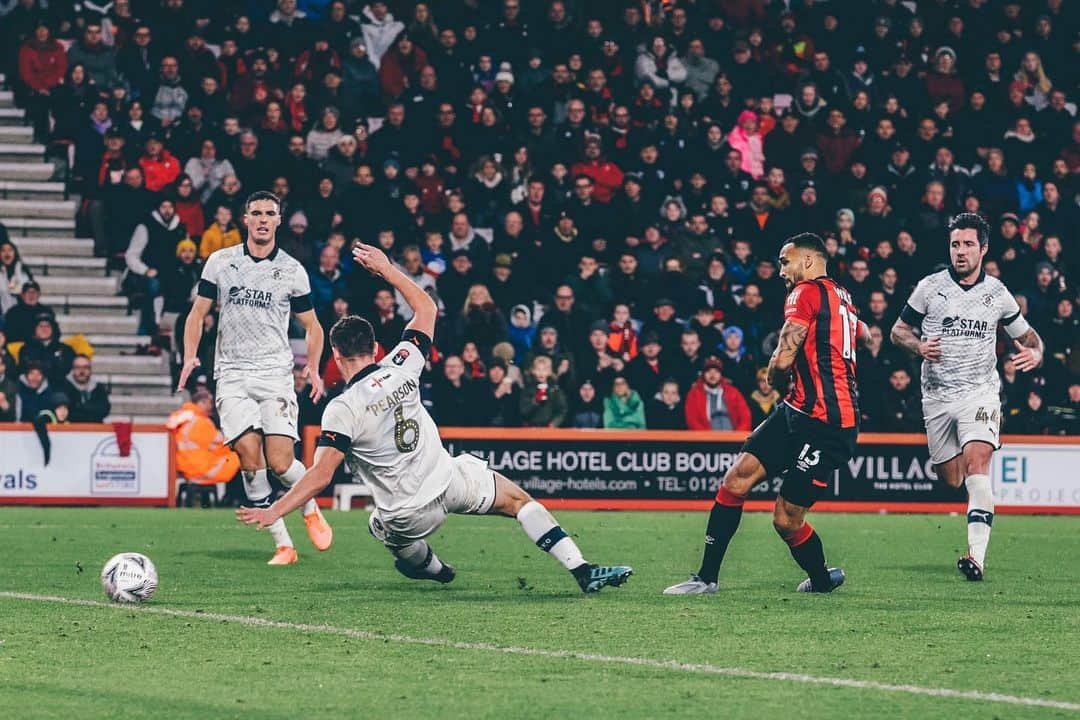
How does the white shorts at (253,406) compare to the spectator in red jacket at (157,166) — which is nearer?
the white shorts at (253,406)

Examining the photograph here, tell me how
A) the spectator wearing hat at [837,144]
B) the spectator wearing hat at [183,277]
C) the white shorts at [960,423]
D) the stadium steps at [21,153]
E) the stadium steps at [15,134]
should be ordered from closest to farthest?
the white shorts at [960,423] → the spectator wearing hat at [183,277] → the stadium steps at [21,153] → the stadium steps at [15,134] → the spectator wearing hat at [837,144]

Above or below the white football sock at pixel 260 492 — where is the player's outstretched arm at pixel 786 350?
above

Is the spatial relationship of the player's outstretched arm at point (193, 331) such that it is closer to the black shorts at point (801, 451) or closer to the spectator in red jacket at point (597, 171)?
the black shorts at point (801, 451)

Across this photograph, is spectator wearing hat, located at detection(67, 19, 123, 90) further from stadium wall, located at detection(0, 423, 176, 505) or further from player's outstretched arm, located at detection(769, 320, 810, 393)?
player's outstretched arm, located at detection(769, 320, 810, 393)

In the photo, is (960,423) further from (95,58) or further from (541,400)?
(95,58)

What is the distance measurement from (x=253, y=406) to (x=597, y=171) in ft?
38.4

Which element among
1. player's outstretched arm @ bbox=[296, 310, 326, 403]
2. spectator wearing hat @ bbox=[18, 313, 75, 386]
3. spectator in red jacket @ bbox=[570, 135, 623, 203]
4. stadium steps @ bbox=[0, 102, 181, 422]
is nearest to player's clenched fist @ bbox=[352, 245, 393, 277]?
player's outstretched arm @ bbox=[296, 310, 326, 403]

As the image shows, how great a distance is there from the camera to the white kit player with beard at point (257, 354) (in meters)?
13.0

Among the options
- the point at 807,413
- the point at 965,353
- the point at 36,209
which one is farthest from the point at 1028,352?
the point at 36,209

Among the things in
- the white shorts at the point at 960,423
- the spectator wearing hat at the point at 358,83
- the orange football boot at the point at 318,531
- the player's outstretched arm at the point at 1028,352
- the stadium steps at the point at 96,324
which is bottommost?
the orange football boot at the point at 318,531

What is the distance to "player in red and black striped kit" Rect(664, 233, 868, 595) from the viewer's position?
1061 centimetres

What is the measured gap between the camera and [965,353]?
41.9ft

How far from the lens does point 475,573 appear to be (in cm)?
1230

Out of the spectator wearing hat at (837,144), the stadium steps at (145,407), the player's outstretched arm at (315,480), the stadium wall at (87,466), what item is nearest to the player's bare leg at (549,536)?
the player's outstretched arm at (315,480)
